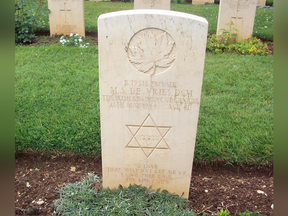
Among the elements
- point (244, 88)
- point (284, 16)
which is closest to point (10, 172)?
point (284, 16)

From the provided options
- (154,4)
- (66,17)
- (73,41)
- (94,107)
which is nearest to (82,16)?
(66,17)

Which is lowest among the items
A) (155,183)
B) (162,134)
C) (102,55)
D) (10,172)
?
(155,183)

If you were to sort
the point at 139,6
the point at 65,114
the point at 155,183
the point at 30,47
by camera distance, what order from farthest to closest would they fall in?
the point at 139,6
the point at 30,47
the point at 65,114
the point at 155,183

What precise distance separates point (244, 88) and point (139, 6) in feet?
13.6

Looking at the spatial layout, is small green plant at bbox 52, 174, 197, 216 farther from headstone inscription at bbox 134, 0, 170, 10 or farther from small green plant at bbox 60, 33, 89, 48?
headstone inscription at bbox 134, 0, 170, 10

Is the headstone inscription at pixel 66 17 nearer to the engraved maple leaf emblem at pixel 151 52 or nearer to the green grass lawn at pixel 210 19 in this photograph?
the green grass lawn at pixel 210 19

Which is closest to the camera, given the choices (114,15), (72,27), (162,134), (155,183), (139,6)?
(114,15)

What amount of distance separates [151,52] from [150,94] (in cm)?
35

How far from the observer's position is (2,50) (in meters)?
0.76

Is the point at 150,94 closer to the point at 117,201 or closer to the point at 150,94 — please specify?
the point at 150,94

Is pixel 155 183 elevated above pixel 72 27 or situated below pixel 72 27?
below

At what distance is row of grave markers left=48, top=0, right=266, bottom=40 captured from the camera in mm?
6383

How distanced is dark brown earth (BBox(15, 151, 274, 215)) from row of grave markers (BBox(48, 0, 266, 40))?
4437mm

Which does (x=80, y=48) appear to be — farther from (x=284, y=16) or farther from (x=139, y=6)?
(x=284, y=16)
